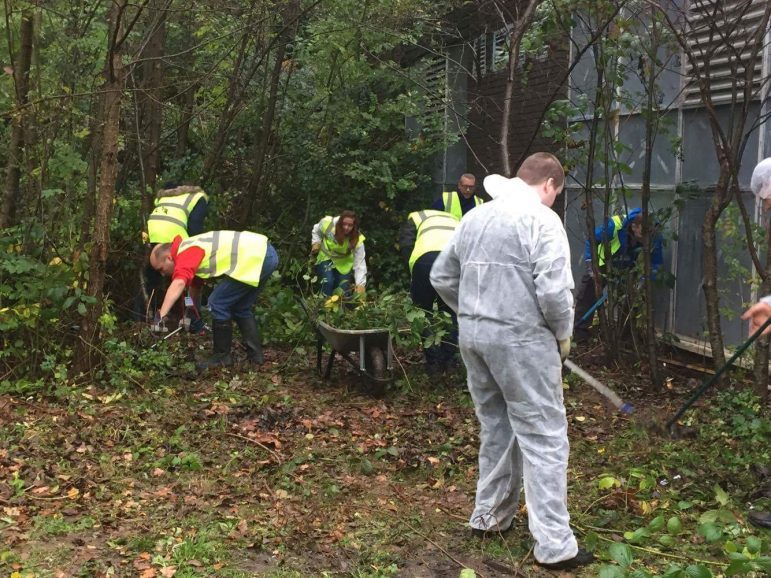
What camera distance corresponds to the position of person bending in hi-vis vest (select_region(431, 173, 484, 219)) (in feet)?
31.1

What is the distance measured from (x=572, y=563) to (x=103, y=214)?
4382mm

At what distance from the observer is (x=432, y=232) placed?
23.3 feet

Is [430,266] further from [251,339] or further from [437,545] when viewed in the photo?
[437,545]

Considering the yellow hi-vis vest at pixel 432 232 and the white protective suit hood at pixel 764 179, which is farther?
the yellow hi-vis vest at pixel 432 232

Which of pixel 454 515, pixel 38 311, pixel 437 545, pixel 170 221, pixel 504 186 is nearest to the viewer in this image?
pixel 504 186

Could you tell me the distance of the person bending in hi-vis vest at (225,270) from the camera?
707 centimetres

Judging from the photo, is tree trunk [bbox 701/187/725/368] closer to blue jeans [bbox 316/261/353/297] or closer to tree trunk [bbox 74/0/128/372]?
blue jeans [bbox 316/261/353/297]

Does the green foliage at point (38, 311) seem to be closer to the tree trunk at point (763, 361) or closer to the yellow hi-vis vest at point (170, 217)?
the yellow hi-vis vest at point (170, 217)

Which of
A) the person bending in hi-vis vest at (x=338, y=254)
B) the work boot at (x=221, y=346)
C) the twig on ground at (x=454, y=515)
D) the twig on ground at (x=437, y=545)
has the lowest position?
the twig on ground at (x=454, y=515)

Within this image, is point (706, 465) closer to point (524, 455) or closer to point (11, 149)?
point (524, 455)

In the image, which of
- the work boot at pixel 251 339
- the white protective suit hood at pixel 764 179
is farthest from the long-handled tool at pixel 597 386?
the work boot at pixel 251 339

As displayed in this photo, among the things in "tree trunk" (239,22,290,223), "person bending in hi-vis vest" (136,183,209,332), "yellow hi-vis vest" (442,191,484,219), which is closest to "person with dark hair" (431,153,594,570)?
"person bending in hi-vis vest" (136,183,209,332)

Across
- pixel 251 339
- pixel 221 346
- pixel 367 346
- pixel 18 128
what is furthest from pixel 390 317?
pixel 18 128

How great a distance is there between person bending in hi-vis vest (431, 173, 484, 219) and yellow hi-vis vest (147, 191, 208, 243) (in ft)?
8.79
